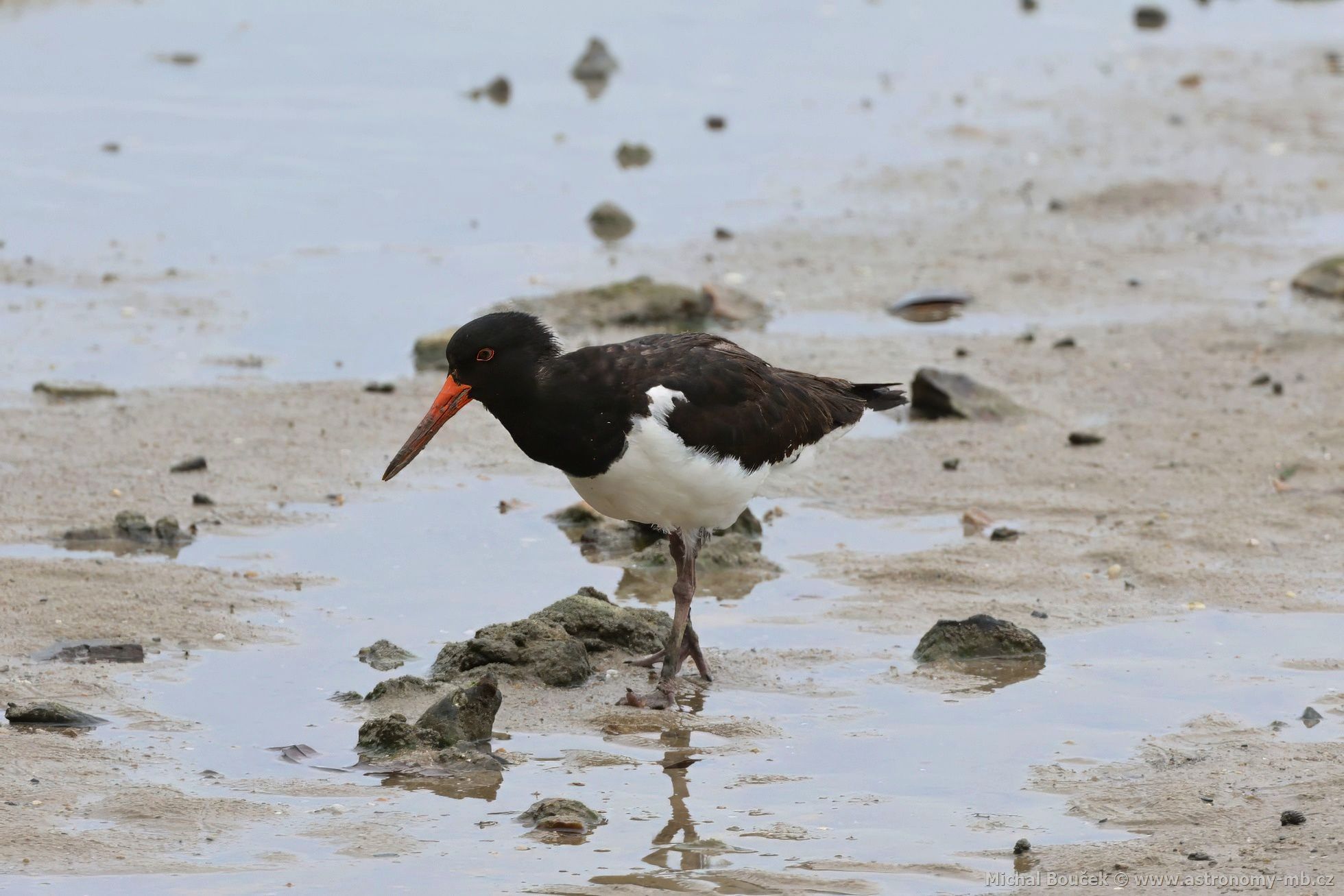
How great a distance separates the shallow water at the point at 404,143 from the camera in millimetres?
11141

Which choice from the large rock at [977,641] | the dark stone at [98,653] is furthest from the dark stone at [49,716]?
the large rock at [977,641]

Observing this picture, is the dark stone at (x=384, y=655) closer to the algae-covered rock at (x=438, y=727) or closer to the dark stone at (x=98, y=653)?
the algae-covered rock at (x=438, y=727)

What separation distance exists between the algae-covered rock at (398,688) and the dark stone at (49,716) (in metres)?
0.93

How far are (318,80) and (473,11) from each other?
3.61 m

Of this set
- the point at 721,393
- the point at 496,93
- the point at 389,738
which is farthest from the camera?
the point at 496,93

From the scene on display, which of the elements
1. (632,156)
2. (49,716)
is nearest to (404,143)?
(632,156)

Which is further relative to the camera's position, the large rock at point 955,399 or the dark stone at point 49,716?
the large rock at point 955,399

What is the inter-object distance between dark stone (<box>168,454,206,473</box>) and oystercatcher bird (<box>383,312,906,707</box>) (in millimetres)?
2191

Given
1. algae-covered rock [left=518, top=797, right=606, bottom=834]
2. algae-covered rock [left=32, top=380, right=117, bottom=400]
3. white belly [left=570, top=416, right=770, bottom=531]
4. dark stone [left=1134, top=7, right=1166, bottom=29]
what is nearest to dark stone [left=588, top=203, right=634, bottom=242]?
algae-covered rock [left=32, top=380, right=117, bottom=400]

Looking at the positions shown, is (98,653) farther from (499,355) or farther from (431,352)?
(431,352)

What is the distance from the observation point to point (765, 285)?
1201 cm

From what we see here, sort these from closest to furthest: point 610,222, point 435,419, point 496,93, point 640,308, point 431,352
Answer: point 435,419 → point 431,352 → point 640,308 → point 610,222 → point 496,93

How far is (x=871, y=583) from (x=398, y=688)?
2283 mm

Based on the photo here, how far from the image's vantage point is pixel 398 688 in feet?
21.7
